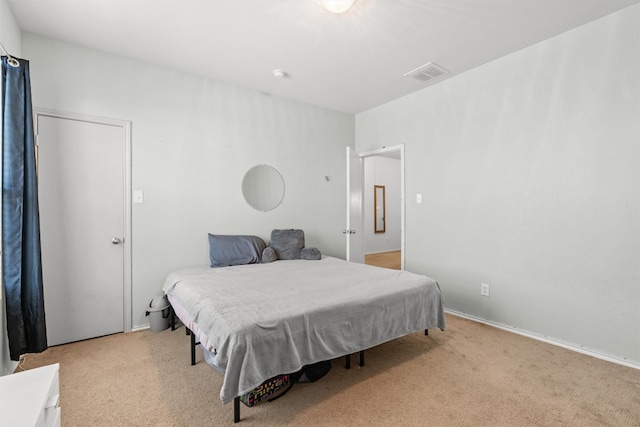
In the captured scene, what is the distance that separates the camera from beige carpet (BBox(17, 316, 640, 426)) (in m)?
1.69

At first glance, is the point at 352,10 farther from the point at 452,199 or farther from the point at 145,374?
the point at 145,374

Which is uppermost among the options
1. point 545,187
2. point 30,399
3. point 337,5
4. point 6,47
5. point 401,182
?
point 337,5

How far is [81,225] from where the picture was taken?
2.71m

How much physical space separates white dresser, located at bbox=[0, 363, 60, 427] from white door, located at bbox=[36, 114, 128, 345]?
185 centimetres

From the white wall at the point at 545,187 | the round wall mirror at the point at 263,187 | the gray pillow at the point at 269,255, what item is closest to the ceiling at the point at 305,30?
the white wall at the point at 545,187

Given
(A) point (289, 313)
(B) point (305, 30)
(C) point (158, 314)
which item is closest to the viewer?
(A) point (289, 313)

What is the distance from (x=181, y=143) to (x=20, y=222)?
1.49 metres

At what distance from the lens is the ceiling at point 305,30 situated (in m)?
2.20

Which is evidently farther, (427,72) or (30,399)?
(427,72)

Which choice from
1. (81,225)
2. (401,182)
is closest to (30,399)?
(81,225)

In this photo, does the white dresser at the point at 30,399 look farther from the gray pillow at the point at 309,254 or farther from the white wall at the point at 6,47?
the gray pillow at the point at 309,254

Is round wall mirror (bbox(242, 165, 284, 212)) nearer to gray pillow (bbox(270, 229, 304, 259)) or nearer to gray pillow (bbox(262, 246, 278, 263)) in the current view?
gray pillow (bbox(270, 229, 304, 259))

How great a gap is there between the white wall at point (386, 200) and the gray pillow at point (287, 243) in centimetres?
383

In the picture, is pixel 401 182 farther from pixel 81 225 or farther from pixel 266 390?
pixel 81 225
